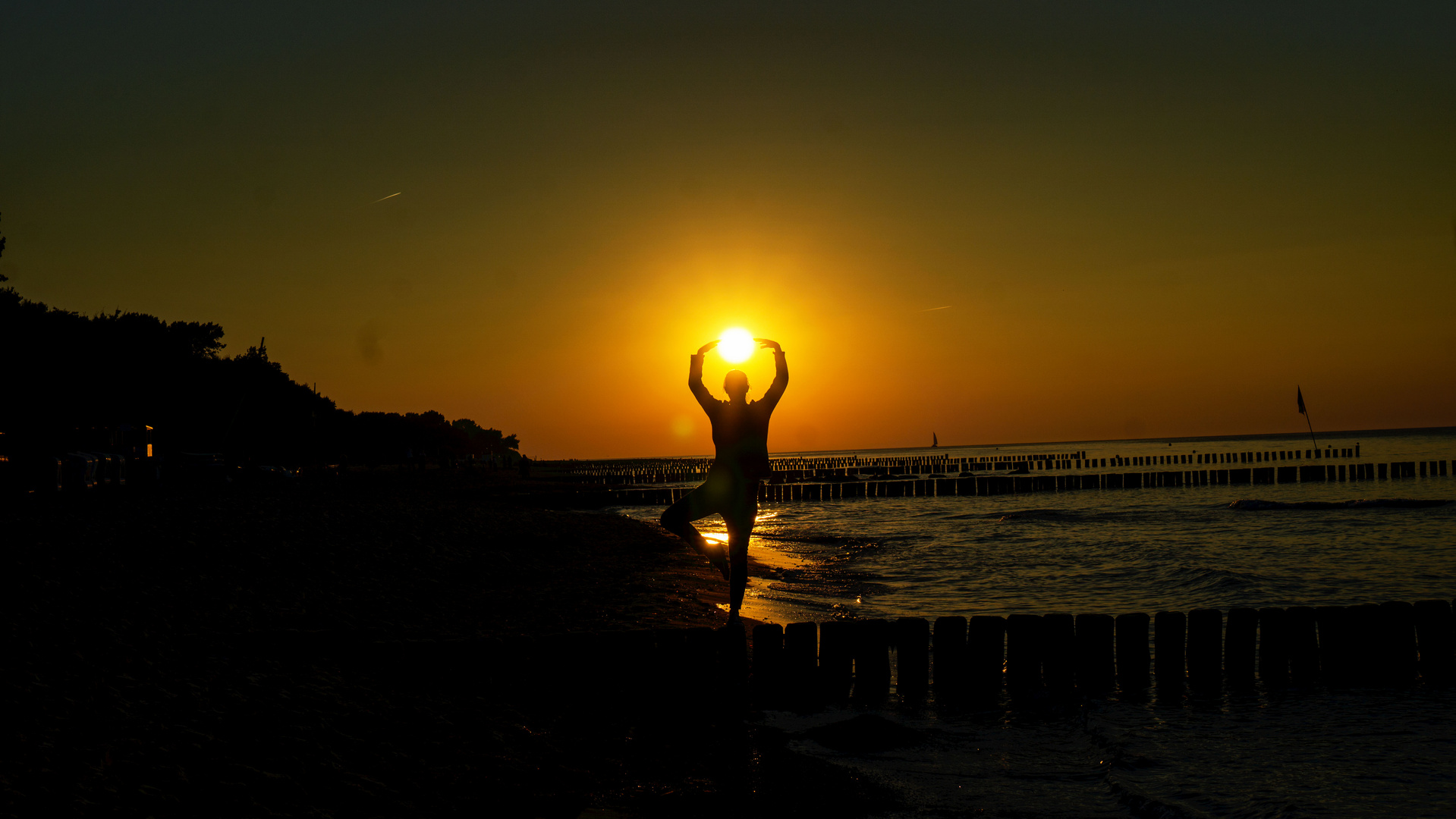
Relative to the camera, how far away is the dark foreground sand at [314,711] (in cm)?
452

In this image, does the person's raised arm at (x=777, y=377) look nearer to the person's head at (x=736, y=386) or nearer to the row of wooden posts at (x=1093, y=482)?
the person's head at (x=736, y=386)

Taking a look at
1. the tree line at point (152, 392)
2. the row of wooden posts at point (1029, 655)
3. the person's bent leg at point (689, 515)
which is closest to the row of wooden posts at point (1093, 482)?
the tree line at point (152, 392)

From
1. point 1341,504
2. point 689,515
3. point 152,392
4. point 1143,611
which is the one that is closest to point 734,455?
Answer: point 689,515

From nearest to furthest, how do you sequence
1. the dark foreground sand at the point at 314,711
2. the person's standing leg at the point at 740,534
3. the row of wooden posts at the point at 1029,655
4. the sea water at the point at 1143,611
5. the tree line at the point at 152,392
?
1. the dark foreground sand at the point at 314,711
2. the sea water at the point at 1143,611
3. the row of wooden posts at the point at 1029,655
4. the person's standing leg at the point at 740,534
5. the tree line at the point at 152,392

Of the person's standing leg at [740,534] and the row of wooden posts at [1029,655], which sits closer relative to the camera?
the row of wooden posts at [1029,655]

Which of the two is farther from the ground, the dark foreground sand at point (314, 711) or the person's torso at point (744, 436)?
the person's torso at point (744, 436)

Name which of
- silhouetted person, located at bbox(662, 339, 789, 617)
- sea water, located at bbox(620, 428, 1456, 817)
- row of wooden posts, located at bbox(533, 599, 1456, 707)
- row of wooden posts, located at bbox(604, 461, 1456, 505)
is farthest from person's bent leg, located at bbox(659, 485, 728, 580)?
row of wooden posts, located at bbox(604, 461, 1456, 505)

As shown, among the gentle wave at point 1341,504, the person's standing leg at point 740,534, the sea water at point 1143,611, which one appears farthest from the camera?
the gentle wave at point 1341,504

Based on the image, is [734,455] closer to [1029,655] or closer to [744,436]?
[744,436]

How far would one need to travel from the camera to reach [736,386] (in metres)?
7.15

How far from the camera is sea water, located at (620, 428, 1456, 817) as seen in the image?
5906mm

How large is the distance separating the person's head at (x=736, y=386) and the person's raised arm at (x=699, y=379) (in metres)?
0.16

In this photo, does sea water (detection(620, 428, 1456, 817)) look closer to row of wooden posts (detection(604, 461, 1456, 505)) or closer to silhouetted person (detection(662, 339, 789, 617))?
silhouetted person (detection(662, 339, 789, 617))

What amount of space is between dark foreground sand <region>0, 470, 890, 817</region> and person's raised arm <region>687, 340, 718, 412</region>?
7.97ft
